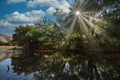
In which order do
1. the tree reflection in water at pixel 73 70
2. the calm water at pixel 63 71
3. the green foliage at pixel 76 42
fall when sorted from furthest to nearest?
the green foliage at pixel 76 42 < the calm water at pixel 63 71 < the tree reflection in water at pixel 73 70

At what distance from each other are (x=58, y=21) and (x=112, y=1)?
25.1 meters

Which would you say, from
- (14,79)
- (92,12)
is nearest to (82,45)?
(92,12)

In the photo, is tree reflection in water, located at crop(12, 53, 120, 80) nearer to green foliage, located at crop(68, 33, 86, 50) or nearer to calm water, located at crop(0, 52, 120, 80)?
calm water, located at crop(0, 52, 120, 80)

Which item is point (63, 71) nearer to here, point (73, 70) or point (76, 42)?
point (73, 70)

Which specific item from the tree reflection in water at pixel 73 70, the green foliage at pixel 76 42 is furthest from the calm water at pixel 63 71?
the green foliage at pixel 76 42

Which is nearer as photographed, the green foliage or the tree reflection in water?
the tree reflection in water

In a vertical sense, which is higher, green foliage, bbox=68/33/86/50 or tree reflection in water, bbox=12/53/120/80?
green foliage, bbox=68/33/86/50

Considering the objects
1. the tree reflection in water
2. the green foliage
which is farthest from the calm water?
the green foliage

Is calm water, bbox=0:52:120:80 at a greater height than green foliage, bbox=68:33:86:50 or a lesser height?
lesser

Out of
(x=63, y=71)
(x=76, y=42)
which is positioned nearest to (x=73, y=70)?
(x=63, y=71)

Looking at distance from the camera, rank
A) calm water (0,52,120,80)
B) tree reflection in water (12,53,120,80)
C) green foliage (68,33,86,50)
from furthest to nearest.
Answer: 1. green foliage (68,33,86,50)
2. calm water (0,52,120,80)
3. tree reflection in water (12,53,120,80)

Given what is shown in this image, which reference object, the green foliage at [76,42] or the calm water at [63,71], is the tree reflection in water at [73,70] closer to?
the calm water at [63,71]

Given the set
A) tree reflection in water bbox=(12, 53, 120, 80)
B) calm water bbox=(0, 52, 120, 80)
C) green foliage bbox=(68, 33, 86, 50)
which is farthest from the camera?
green foliage bbox=(68, 33, 86, 50)

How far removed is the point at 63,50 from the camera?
50.1 meters
